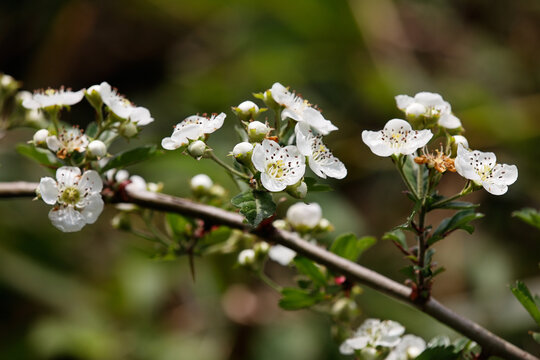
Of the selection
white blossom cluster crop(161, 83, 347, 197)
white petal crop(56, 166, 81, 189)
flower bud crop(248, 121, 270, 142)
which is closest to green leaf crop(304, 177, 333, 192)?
white blossom cluster crop(161, 83, 347, 197)

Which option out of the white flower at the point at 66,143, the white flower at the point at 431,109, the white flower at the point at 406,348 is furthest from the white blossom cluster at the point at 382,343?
the white flower at the point at 66,143

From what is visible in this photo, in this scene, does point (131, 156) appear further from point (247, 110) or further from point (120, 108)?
point (247, 110)

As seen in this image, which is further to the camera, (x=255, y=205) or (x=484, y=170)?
(x=484, y=170)

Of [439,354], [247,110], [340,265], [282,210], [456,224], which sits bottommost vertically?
[439,354]

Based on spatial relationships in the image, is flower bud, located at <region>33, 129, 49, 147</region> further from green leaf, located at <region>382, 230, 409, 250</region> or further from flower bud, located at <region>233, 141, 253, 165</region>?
green leaf, located at <region>382, 230, 409, 250</region>

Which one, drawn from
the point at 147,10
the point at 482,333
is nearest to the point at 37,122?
the point at 482,333

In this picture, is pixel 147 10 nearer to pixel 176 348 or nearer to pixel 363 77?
pixel 363 77

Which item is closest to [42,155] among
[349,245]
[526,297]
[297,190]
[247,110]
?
[247,110]
